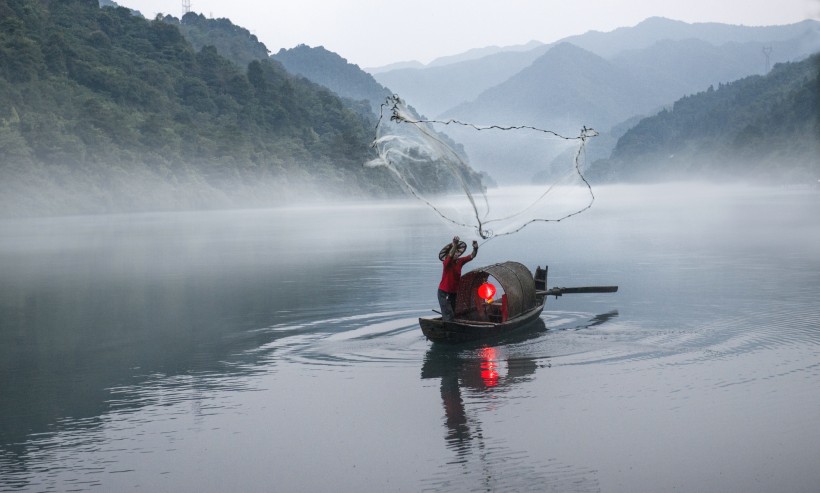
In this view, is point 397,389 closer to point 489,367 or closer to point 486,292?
point 489,367

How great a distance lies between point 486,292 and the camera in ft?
100

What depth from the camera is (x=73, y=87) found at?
187 meters

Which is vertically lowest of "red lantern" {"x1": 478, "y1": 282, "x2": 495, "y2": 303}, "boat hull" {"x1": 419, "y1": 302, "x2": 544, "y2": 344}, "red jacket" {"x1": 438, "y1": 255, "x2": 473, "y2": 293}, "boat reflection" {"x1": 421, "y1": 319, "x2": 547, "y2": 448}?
"boat reflection" {"x1": 421, "y1": 319, "x2": 547, "y2": 448}

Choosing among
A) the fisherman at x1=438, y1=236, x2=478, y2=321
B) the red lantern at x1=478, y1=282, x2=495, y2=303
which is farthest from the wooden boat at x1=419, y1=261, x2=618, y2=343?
the fisherman at x1=438, y1=236, x2=478, y2=321

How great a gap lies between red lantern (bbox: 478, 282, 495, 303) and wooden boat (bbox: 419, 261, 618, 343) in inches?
4.3

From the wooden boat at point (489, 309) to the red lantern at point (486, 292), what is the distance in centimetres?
11

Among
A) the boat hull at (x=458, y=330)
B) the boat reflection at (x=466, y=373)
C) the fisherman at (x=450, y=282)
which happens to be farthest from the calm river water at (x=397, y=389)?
the fisherman at (x=450, y=282)

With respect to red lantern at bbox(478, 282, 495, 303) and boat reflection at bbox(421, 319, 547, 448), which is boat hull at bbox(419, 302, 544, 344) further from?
red lantern at bbox(478, 282, 495, 303)

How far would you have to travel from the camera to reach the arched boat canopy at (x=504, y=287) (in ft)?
98.2

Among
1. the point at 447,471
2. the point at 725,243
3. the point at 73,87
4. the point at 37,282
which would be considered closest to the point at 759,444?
the point at 447,471

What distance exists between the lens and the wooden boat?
27.6 metres

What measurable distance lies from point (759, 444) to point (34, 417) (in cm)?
1642

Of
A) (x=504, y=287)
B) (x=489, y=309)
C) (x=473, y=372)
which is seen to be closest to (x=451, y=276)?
(x=504, y=287)

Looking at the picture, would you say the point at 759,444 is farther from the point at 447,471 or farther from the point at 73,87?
the point at 73,87
